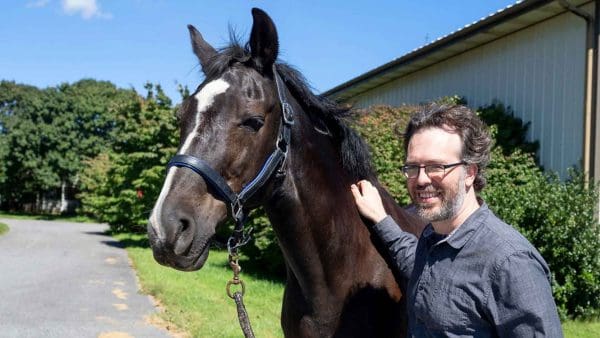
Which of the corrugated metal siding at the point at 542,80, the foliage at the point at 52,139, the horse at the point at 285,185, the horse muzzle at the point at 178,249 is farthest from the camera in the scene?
the foliage at the point at 52,139

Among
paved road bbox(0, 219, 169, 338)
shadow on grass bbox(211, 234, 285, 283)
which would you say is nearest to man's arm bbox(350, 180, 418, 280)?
paved road bbox(0, 219, 169, 338)

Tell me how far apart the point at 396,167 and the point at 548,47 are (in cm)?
332

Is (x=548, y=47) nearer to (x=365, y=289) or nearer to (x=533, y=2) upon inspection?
(x=533, y=2)

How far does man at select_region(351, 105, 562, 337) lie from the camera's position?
4.82ft

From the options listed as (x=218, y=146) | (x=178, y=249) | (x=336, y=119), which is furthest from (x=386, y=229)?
(x=178, y=249)

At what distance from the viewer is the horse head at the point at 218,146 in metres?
1.93

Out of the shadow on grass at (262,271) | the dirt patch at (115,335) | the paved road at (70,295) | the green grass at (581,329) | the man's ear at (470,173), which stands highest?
the man's ear at (470,173)

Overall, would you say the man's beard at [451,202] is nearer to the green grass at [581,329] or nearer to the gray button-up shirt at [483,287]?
the gray button-up shirt at [483,287]

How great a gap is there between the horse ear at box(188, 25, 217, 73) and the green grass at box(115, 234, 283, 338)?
13.8ft

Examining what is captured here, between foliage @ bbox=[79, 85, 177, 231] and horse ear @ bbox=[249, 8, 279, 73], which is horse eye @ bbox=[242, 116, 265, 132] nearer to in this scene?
horse ear @ bbox=[249, 8, 279, 73]

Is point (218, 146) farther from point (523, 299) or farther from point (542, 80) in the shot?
point (542, 80)

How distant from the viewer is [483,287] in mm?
1549

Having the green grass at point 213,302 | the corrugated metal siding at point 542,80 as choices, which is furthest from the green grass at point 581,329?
the corrugated metal siding at point 542,80

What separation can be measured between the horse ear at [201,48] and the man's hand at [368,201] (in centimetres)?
95
